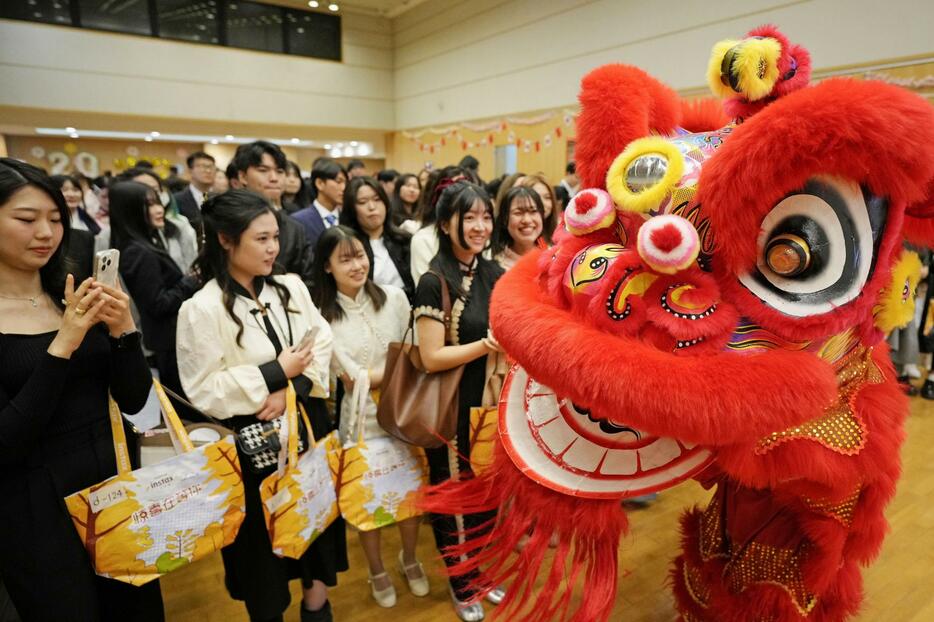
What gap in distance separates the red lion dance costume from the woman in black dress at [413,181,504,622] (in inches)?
23.3

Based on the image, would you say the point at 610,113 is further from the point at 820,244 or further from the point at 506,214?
the point at 506,214

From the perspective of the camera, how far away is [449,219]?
1.83 meters

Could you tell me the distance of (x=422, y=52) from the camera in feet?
32.3

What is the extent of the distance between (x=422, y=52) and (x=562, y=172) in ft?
13.8

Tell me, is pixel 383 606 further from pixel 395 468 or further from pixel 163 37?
pixel 163 37

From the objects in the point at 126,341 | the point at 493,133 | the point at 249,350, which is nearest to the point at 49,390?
the point at 126,341

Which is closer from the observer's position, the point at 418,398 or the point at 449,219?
the point at 418,398

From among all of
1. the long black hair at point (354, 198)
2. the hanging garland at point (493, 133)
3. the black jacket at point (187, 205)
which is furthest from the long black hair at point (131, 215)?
the hanging garland at point (493, 133)

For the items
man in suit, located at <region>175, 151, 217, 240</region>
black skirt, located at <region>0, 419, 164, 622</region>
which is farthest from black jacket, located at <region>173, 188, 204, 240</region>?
black skirt, located at <region>0, 419, 164, 622</region>

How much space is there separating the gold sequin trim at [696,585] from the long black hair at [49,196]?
1617mm

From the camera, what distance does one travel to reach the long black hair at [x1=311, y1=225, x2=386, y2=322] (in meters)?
1.87

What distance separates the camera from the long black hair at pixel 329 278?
6.12 ft

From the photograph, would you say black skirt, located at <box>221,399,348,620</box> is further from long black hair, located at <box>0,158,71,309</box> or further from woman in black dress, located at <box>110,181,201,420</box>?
woman in black dress, located at <box>110,181,201,420</box>

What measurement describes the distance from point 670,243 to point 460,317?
100 centimetres
